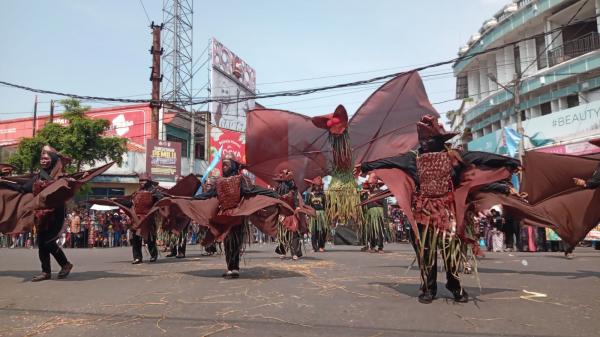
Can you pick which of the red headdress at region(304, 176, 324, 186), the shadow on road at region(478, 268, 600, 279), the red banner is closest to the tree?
the red banner

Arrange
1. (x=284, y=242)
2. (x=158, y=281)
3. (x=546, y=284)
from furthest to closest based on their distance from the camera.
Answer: (x=284, y=242) → (x=158, y=281) → (x=546, y=284)

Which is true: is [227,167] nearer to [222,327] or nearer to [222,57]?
[222,327]

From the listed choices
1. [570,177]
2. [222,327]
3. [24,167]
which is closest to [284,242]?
[570,177]

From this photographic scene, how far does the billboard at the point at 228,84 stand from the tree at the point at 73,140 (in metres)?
8.81

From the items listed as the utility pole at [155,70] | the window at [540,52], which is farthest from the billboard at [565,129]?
the utility pole at [155,70]

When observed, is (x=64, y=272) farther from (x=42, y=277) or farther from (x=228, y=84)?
(x=228, y=84)

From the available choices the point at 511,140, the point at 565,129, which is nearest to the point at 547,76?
the point at 565,129

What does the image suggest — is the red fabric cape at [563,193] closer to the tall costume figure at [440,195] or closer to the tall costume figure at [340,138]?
the tall costume figure at [440,195]

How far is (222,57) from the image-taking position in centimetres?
3397

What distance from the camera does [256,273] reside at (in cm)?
720

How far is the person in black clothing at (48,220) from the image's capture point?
6.61 metres

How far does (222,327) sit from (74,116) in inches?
958

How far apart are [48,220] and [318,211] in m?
6.65

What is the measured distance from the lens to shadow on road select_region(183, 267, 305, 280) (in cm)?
669
